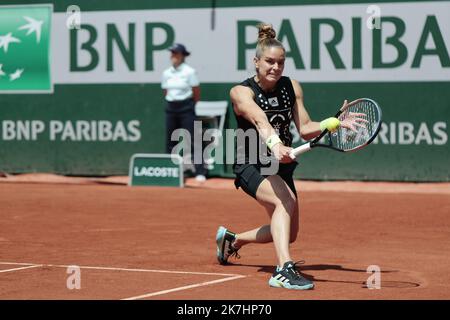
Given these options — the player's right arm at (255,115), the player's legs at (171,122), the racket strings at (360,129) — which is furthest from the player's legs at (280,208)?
the player's legs at (171,122)

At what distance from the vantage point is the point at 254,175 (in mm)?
7660

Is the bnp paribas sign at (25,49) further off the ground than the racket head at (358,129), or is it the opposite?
the bnp paribas sign at (25,49)

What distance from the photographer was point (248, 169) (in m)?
7.73

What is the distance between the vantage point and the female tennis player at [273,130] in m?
7.27

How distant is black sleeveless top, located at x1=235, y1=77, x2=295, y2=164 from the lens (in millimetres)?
7668

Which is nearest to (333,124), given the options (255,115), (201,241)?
(255,115)

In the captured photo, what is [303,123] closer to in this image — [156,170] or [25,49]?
[156,170]

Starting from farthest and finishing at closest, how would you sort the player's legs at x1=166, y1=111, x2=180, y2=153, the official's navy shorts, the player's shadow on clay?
1. the player's legs at x1=166, y1=111, x2=180, y2=153
2. the official's navy shorts
3. the player's shadow on clay

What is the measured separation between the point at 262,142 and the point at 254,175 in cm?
24

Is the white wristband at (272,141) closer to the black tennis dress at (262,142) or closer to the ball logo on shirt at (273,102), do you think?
the black tennis dress at (262,142)

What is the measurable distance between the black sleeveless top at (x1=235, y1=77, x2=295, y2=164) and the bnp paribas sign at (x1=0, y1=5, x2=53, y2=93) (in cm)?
917

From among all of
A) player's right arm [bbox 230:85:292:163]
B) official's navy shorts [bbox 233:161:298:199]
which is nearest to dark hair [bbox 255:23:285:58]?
player's right arm [bbox 230:85:292:163]

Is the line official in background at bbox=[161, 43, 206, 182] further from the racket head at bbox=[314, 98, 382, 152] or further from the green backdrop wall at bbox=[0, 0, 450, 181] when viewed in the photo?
the racket head at bbox=[314, 98, 382, 152]

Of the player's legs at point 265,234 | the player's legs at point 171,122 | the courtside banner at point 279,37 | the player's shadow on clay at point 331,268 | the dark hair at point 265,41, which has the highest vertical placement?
the courtside banner at point 279,37
